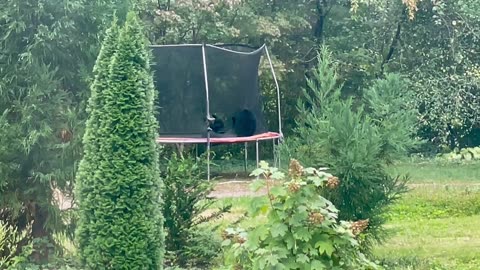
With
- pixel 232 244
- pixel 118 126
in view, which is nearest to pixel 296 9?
pixel 118 126

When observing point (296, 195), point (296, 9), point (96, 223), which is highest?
point (296, 9)

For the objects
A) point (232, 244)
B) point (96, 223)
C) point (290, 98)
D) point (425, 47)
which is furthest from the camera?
point (290, 98)

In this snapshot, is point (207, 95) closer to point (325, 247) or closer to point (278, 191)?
point (278, 191)

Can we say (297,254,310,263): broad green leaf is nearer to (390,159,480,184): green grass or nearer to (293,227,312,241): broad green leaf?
(293,227,312,241): broad green leaf

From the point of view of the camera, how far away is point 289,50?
1764cm

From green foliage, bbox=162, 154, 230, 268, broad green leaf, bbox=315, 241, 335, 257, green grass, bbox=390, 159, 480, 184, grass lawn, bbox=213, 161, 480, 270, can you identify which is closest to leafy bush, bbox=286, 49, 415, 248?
grass lawn, bbox=213, 161, 480, 270

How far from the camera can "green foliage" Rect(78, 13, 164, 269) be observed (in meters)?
5.26

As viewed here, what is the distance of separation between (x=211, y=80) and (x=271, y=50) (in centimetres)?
410

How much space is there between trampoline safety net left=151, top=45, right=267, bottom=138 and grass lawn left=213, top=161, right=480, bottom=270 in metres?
2.73

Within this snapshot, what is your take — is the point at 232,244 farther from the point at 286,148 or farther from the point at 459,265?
the point at 459,265

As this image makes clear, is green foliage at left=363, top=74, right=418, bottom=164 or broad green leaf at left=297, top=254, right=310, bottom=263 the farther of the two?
green foliage at left=363, top=74, right=418, bottom=164

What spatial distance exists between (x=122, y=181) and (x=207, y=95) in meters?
7.07

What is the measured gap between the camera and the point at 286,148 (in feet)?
22.3

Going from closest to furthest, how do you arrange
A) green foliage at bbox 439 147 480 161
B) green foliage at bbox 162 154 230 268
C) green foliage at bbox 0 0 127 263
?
green foliage at bbox 0 0 127 263 < green foliage at bbox 162 154 230 268 < green foliage at bbox 439 147 480 161
